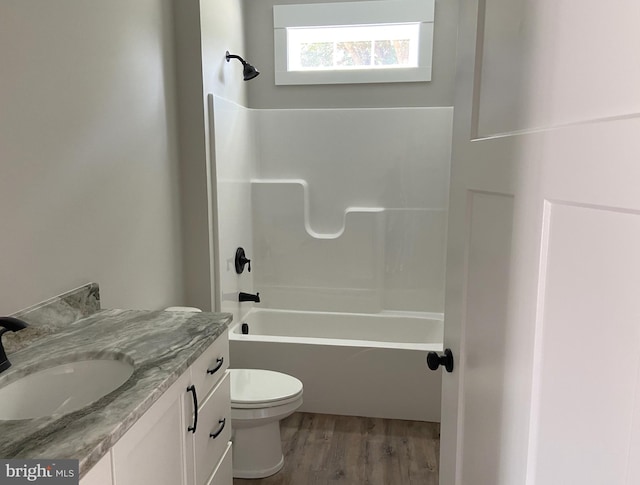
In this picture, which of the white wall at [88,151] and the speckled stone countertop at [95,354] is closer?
the speckled stone countertop at [95,354]

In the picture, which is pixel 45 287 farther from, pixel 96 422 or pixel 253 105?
pixel 253 105

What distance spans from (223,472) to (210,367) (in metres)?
0.44

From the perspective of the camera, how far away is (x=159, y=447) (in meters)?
1.13

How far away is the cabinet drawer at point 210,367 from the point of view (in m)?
1.37

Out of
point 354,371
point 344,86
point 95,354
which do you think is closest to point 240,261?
point 354,371

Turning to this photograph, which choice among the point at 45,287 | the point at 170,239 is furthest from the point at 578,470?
the point at 170,239

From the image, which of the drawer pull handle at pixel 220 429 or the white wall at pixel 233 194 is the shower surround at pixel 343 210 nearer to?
the white wall at pixel 233 194

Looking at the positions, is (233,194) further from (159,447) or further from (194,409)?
(159,447)

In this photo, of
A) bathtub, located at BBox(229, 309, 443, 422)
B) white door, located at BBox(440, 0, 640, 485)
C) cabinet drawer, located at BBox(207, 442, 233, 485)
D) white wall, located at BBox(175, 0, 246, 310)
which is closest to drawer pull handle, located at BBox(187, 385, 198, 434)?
cabinet drawer, located at BBox(207, 442, 233, 485)

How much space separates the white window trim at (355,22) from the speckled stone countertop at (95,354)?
223cm

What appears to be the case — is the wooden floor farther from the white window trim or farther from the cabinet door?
the white window trim

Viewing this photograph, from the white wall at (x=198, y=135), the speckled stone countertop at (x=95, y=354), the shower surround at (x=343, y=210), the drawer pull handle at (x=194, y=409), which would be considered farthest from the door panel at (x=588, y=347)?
the shower surround at (x=343, y=210)

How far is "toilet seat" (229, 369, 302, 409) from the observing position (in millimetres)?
2072

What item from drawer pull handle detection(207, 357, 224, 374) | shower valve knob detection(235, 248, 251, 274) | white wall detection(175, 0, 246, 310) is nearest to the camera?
drawer pull handle detection(207, 357, 224, 374)
